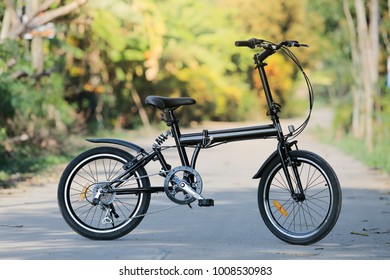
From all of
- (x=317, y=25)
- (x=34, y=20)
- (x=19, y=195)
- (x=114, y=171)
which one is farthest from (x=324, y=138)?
(x=114, y=171)

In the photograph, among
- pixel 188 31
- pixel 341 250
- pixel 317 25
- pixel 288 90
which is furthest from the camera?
pixel 288 90

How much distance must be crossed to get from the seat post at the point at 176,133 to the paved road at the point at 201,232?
25.8 inches

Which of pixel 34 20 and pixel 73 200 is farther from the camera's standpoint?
pixel 34 20

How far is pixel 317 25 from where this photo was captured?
33.3 m

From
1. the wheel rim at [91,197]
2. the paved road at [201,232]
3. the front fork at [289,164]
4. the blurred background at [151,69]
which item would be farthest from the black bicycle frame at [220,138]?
the blurred background at [151,69]

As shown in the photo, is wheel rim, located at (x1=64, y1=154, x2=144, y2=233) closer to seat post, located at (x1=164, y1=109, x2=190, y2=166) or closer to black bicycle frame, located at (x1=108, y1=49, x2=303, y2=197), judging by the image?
black bicycle frame, located at (x1=108, y1=49, x2=303, y2=197)

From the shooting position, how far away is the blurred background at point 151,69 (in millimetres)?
17156

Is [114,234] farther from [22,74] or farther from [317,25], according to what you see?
[317,25]

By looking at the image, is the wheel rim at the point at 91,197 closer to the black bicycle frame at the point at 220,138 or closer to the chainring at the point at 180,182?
the black bicycle frame at the point at 220,138

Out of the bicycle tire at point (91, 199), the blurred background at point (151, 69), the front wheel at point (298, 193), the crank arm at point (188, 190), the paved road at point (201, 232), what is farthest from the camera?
the blurred background at point (151, 69)

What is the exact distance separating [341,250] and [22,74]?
969 cm

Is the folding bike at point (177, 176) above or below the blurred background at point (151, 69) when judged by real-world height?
below

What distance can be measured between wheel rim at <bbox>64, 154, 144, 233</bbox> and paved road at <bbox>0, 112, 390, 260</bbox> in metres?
0.16

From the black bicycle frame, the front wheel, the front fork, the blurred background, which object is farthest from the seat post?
the blurred background
